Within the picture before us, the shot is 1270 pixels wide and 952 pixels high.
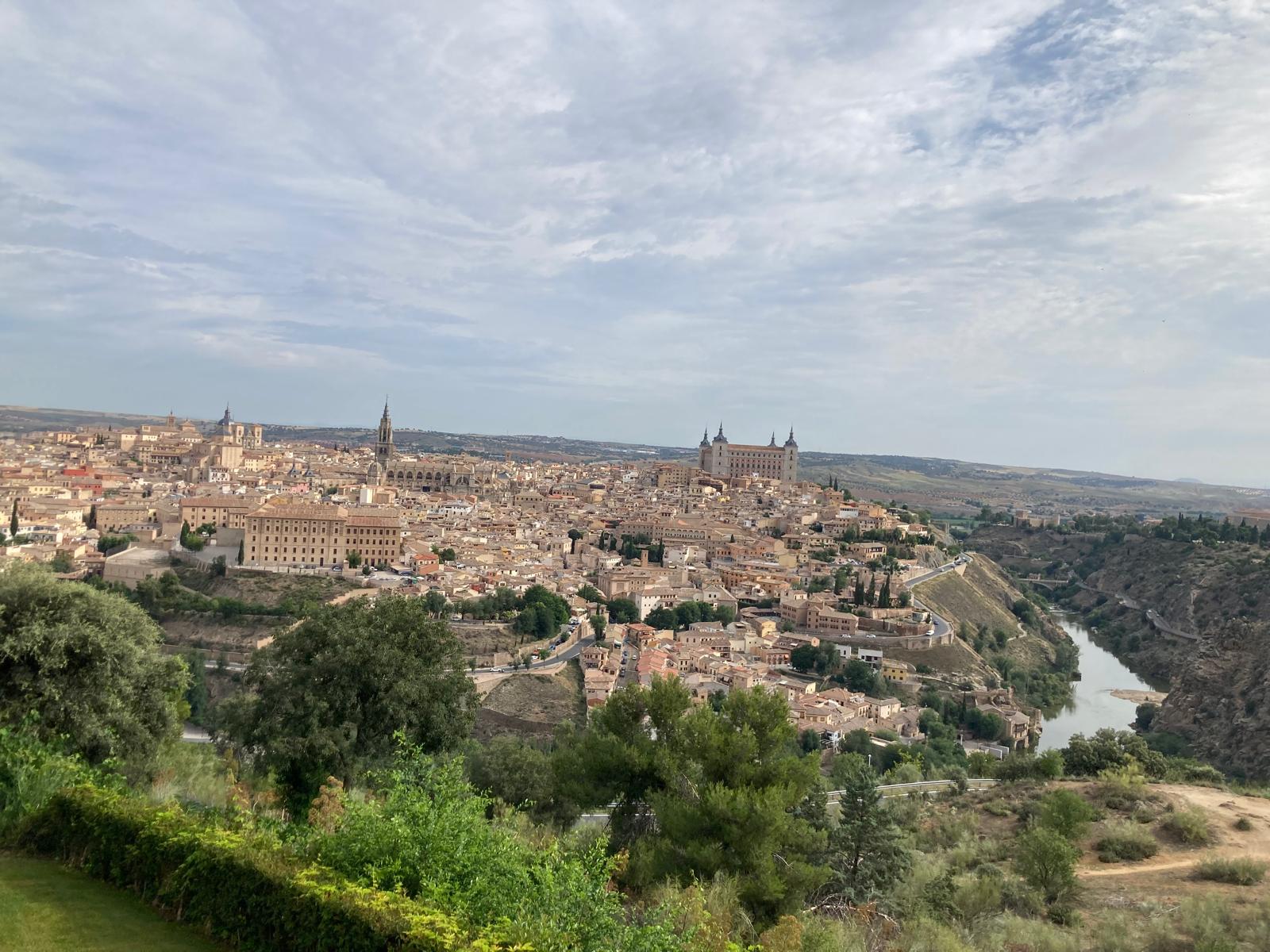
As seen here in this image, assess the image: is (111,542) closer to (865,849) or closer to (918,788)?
(918,788)

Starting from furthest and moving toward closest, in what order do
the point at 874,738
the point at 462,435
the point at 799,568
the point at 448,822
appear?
the point at 462,435, the point at 799,568, the point at 874,738, the point at 448,822

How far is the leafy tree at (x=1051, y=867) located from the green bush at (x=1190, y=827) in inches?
89.3

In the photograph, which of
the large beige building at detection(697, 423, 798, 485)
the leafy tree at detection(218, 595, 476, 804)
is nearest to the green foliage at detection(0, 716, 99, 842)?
the leafy tree at detection(218, 595, 476, 804)

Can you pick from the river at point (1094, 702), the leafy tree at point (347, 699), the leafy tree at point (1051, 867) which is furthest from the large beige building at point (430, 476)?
the leafy tree at point (1051, 867)

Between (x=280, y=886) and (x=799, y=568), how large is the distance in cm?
4418

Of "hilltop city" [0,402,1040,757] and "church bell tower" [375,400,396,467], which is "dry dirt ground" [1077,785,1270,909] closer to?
"hilltop city" [0,402,1040,757]

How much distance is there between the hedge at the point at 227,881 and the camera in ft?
11.1

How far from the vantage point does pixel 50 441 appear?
8275 centimetres

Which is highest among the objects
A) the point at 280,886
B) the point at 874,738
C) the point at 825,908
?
the point at 280,886

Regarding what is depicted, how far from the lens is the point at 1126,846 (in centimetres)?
902

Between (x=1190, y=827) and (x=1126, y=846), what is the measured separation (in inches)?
33.4

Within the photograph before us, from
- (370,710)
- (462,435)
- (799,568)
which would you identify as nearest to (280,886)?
(370,710)

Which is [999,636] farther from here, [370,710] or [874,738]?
[370,710]

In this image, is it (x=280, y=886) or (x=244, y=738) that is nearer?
(x=280, y=886)
